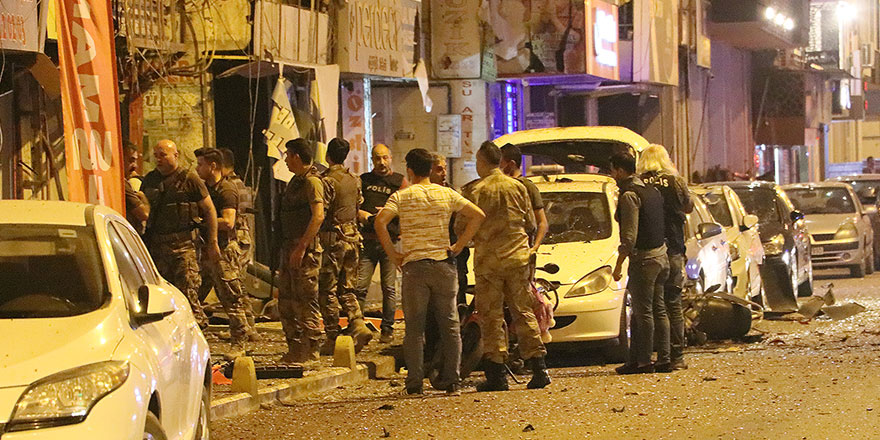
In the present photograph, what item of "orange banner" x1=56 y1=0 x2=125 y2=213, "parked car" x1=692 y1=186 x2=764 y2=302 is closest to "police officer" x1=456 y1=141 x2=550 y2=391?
"orange banner" x1=56 y1=0 x2=125 y2=213

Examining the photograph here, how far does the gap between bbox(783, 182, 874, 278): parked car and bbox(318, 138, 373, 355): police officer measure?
45.8 ft

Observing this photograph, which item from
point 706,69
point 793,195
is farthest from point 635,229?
point 706,69

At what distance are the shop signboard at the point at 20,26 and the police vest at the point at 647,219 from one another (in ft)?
15.9

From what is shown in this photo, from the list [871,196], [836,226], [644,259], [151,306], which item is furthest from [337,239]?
[871,196]

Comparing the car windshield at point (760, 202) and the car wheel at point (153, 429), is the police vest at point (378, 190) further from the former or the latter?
the car windshield at point (760, 202)

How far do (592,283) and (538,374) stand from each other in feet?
5.59

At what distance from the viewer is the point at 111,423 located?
5.32 meters

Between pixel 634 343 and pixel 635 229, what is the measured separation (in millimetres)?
1006

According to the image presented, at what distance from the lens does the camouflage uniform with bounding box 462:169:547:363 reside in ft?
35.1

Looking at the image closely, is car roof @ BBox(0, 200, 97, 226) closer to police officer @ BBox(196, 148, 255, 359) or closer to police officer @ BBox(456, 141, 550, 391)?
police officer @ BBox(456, 141, 550, 391)

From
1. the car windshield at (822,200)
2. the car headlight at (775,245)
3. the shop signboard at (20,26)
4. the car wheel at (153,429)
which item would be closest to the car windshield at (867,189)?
the car windshield at (822,200)

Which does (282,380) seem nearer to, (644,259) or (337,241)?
(337,241)

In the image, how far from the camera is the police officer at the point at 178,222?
11.7 metres

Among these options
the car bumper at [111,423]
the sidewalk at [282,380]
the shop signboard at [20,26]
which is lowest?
the sidewalk at [282,380]
